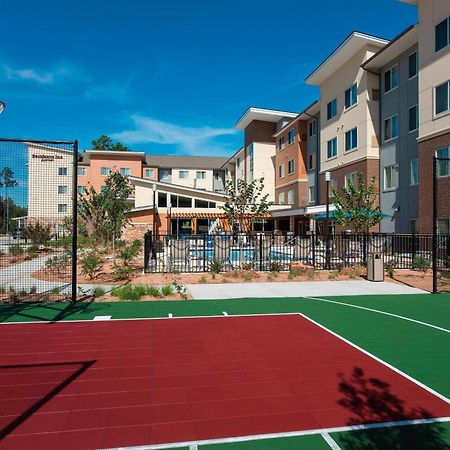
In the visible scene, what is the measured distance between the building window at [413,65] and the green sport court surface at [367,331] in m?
19.9

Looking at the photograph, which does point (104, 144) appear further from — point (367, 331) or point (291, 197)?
point (367, 331)

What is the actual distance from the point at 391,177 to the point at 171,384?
28.3m

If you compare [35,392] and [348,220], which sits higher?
[348,220]

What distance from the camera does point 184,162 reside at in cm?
7056

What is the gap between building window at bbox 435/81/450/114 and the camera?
22956 millimetres

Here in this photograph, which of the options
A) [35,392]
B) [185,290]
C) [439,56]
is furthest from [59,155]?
[439,56]

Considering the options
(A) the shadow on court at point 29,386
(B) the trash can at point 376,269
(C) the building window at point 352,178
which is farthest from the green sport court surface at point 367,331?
(C) the building window at point 352,178

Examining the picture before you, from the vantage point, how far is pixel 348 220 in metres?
22.0

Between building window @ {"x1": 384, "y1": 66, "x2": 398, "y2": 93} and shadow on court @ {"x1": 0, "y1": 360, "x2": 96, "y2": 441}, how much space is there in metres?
29.9

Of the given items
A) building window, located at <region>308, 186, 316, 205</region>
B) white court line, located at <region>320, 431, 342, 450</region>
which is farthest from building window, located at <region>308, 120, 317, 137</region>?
white court line, located at <region>320, 431, 342, 450</region>

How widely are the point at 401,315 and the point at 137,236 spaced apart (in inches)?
1271

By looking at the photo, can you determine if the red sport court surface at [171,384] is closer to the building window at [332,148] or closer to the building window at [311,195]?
the building window at [332,148]

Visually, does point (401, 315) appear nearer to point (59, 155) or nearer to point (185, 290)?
point (185, 290)

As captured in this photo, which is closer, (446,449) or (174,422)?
(446,449)
